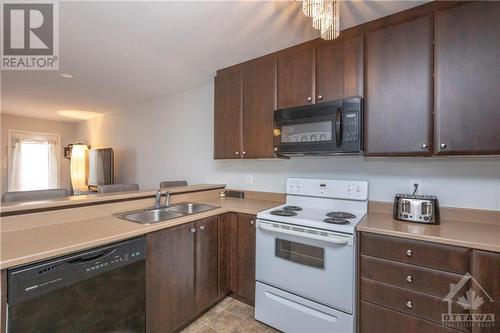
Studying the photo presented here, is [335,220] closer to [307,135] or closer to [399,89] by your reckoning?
[307,135]

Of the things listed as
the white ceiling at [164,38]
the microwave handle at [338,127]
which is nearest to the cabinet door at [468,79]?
the white ceiling at [164,38]

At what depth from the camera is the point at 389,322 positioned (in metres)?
1.37

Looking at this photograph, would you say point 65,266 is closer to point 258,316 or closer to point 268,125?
point 258,316

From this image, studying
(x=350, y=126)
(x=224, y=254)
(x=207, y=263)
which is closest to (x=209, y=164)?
(x=224, y=254)

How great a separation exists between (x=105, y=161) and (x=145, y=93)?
1.73 m

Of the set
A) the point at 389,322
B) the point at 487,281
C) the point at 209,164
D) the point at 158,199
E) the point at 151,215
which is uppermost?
the point at 209,164

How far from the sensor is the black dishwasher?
3.27 ft

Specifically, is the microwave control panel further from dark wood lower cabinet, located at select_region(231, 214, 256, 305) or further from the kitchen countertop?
the kitchen countertop

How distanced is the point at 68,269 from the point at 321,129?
Result: 5.89ft

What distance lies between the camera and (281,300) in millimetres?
1701

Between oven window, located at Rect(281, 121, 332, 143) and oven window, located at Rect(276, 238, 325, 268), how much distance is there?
2.68ft

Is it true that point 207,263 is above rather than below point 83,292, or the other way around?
below

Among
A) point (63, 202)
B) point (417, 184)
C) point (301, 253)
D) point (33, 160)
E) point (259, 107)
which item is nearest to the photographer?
point (63, 202)

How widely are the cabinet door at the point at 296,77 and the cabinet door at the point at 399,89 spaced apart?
43cm
